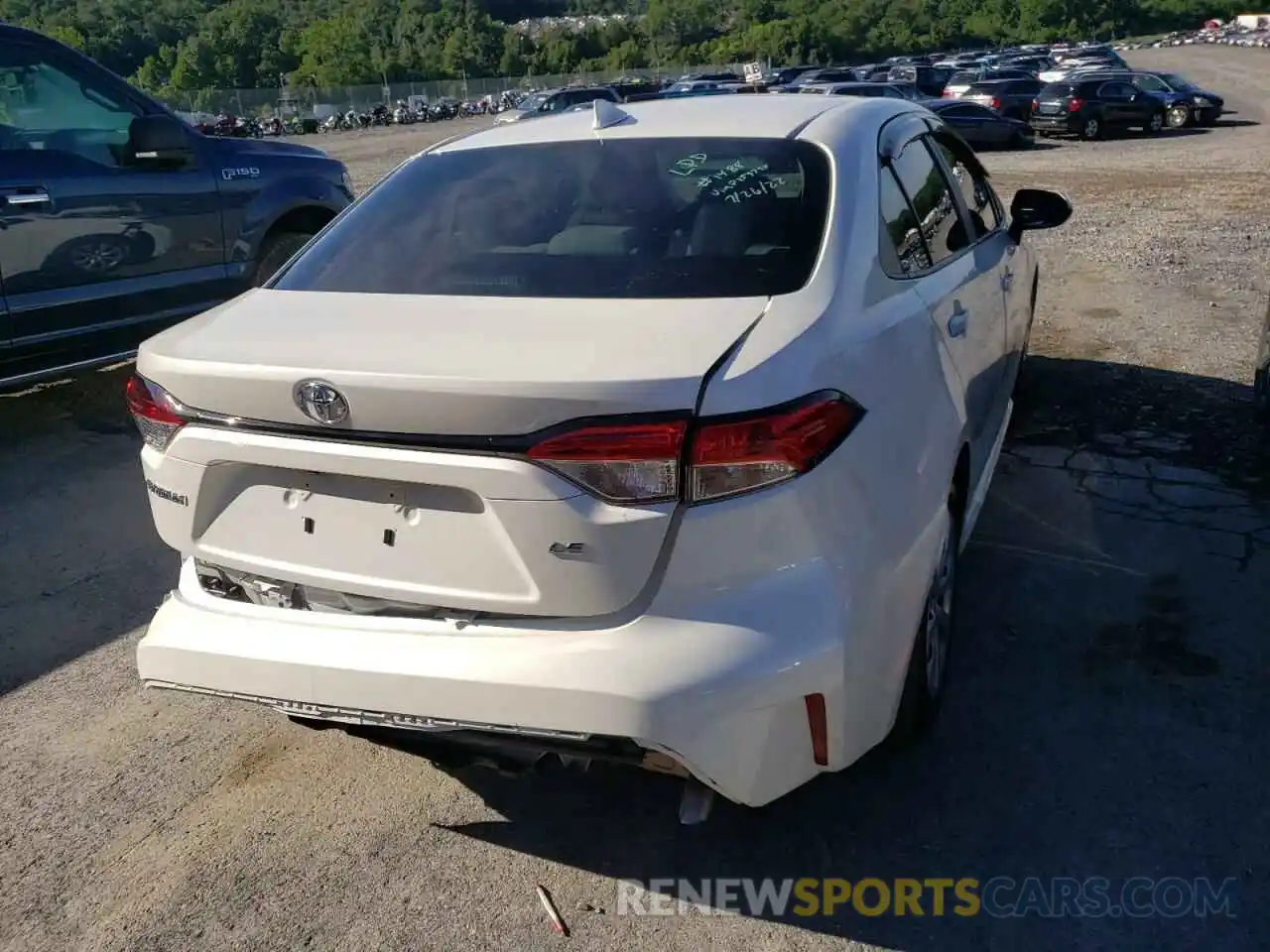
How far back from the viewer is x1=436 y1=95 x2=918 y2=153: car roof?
3248mm

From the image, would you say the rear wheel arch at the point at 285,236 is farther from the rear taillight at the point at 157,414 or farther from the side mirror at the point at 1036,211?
the rear taillight at the point at 157,414

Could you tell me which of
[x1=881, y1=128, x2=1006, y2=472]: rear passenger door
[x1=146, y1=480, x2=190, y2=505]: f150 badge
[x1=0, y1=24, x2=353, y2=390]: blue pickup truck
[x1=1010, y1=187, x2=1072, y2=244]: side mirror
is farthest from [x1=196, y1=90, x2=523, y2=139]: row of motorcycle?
[x1=146, y1=480, x2=190, y2=505]: f150 badge

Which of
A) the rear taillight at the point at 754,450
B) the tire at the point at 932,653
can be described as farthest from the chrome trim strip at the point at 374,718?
the tire at the point at 932,653

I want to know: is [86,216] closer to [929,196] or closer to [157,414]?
[157,414]

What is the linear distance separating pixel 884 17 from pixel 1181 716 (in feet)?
Result: 439

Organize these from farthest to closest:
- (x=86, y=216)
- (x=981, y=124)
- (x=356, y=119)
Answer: (x=356, y=119)
(x=981, y=124)
(x=86, y=216)

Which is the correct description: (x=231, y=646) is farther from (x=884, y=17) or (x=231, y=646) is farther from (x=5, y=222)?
(x=884, y=17)

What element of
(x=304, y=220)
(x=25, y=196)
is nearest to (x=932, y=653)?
(x=25, y=196)

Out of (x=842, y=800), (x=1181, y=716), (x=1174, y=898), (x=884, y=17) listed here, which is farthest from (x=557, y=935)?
(x=884, y=17)

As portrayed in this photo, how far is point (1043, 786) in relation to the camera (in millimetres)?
3006

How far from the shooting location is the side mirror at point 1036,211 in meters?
4.67

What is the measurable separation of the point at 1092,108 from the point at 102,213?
977 inches

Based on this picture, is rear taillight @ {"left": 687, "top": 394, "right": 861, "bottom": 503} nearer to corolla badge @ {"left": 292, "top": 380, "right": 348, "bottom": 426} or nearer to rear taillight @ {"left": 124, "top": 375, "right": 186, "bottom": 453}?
corolla badge @ {"left": 292, "top": 380, "right": 348, "bottom": 426}

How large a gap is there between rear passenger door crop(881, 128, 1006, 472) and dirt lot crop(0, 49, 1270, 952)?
2.39 ft
